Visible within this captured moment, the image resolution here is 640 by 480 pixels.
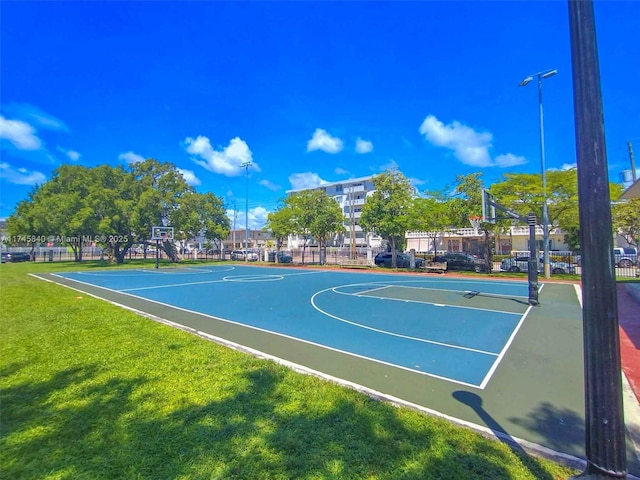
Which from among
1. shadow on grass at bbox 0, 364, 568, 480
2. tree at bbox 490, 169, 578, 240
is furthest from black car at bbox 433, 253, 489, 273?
shadow on grass at bbox 0, 364, 568, 480

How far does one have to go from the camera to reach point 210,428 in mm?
3391

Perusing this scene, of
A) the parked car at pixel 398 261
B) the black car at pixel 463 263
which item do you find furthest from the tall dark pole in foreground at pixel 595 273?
the parked car at pixel 398 261

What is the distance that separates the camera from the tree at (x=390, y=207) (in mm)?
28703

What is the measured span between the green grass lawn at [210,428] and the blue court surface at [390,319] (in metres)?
1.97

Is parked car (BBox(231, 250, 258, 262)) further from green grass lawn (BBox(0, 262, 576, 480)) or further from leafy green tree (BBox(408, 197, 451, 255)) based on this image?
green grass lawn (BBox(0, 262, 576, 480))

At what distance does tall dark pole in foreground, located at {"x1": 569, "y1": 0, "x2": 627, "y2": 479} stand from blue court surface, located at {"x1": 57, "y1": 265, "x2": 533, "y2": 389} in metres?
2.94

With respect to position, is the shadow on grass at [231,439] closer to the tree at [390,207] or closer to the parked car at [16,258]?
the tree at [390,207]

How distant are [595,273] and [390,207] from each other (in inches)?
1091

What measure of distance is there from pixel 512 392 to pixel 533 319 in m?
5.86

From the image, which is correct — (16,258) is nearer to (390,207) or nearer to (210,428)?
(390,207)

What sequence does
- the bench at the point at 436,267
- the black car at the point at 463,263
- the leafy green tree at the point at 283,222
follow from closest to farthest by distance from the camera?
1. the bench at the point at 436,267
2. the black car at the point at 463,263
3. the leafy green tree at the point at 283,222

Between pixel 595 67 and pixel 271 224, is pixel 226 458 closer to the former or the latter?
pixel 595 67

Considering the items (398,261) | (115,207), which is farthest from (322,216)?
(115,207)

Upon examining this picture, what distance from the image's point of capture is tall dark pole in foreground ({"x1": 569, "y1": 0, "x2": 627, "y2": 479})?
2.05 meters
